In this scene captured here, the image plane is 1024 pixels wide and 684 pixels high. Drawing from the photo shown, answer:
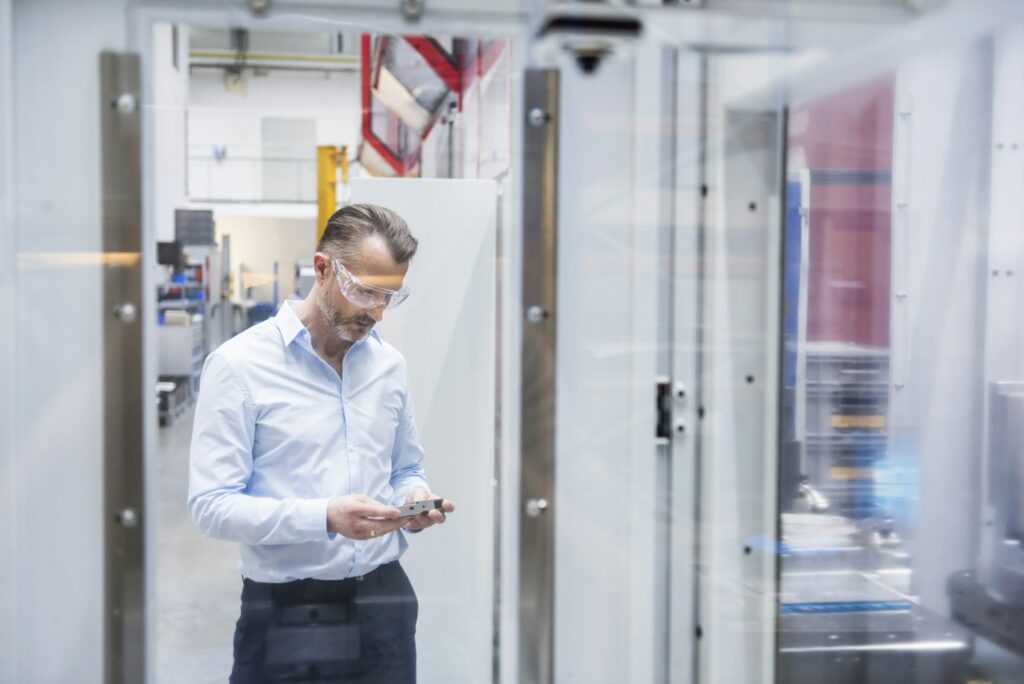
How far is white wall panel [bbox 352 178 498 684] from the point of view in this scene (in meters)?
2.32

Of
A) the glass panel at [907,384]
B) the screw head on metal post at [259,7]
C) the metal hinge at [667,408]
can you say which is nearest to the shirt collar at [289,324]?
the screw head on metal post at [259,7]

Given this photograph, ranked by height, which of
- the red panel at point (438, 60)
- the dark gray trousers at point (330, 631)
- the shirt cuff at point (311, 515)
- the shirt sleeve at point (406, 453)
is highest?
the red panel at point (438, 60)

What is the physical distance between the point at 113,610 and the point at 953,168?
250 cm

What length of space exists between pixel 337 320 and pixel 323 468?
13.2 inches

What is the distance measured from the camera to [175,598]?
89.2 inches

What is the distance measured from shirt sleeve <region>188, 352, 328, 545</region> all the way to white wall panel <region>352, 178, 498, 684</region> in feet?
1.31

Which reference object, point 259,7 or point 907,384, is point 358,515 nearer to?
point 259,7

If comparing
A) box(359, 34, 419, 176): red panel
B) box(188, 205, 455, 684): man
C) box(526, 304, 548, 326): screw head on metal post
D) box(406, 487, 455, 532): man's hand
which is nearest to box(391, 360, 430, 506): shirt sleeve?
box(188, 205, 455, 684): man

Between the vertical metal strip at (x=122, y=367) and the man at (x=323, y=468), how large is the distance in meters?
0.28

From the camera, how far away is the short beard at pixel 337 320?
2.12 metres

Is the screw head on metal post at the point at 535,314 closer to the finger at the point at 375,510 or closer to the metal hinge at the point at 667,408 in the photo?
the metal hinge at the point at 667,408

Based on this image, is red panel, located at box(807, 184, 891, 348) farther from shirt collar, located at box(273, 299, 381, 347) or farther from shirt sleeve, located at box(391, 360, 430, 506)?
shirt collar, located at box(273, 299, 381, 347)

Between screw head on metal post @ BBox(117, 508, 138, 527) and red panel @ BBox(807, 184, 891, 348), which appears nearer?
screw head on metal post @ BBox(117, 508, 138, 527)

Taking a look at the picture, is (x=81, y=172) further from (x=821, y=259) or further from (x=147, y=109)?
(x=821, y=259)
